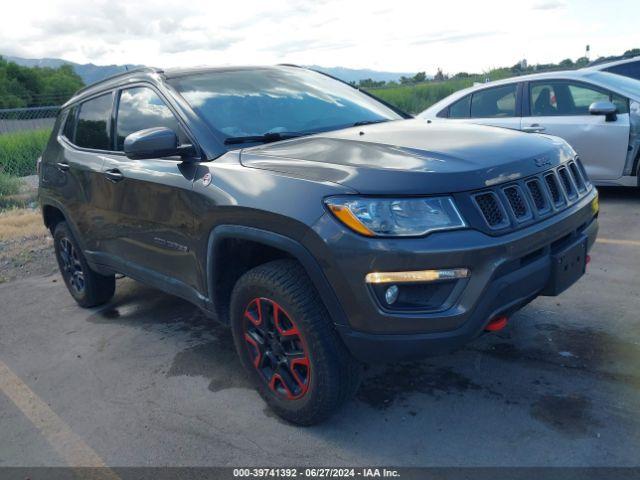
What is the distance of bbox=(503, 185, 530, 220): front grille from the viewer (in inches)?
109

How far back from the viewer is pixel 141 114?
13.0 ft

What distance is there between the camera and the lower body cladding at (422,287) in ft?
8.21

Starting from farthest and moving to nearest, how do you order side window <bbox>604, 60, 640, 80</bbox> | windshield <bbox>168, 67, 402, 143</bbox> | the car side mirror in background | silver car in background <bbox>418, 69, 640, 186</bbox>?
side window <bbox>604, 60, 640, 80</bbox> → silver car in background <bbox>418, 69, 640, 186</bbox> → windshield <bbox>168, 67, 402, 143</bbox> → the car side mirror in background

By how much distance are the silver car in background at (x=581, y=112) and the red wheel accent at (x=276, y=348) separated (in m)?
3.99

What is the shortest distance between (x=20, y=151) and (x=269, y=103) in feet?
36.4

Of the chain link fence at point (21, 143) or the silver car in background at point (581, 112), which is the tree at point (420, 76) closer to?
the chain link fence at point (21, 143)

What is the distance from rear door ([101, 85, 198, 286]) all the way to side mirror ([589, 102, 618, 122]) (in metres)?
4.77

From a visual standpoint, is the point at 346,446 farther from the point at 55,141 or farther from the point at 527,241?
the point at 55,141

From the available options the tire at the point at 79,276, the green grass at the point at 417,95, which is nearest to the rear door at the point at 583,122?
the tire at the point at 79,276

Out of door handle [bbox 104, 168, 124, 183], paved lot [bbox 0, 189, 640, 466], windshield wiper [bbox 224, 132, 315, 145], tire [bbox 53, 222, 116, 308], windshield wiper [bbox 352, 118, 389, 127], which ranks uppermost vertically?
windshield wiper [bbox 352, 118, 389, 127]

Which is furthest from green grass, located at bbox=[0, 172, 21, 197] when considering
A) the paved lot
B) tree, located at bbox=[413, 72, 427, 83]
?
tree, located at bbox=[413, 72, 427, 83]

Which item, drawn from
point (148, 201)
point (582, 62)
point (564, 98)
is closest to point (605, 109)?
point (564, 98)

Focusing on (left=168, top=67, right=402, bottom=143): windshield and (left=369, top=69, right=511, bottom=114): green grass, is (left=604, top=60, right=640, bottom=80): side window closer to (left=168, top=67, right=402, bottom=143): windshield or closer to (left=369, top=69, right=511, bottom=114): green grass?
(left=168, top=67, right=402, bottom=143): windshield

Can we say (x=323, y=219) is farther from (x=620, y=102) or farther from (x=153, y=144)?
(x=620, y=102)
